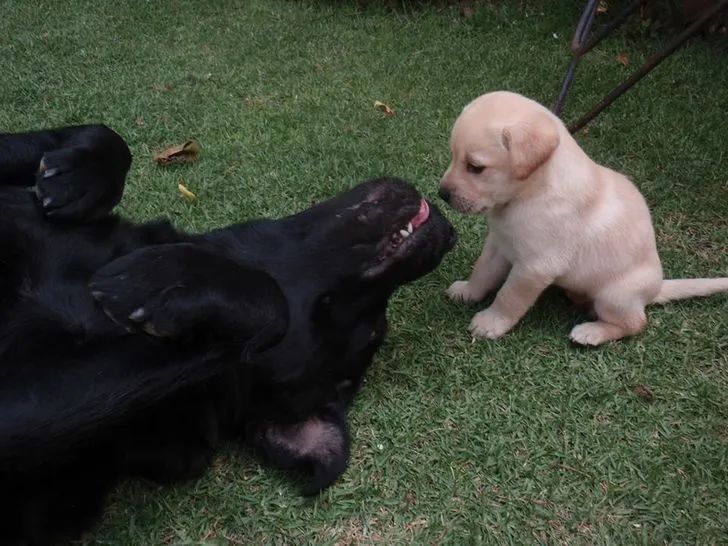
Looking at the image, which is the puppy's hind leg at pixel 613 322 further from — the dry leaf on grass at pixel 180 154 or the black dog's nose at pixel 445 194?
the dry leaf on grass at pixel 180 154

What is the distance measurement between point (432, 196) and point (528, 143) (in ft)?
3.78

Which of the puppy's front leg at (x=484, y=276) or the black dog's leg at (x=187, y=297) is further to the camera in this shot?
the puppy's front leg at (x=484, y=276)

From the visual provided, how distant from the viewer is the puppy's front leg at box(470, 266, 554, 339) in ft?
8.00

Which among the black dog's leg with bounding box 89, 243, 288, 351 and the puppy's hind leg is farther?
the puppy's hind leg

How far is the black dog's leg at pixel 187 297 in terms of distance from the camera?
61.9 inches

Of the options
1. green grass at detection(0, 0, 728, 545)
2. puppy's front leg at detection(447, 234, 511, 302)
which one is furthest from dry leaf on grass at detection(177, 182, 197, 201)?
puppy's front leg at detection(447, 234, 511, 302)

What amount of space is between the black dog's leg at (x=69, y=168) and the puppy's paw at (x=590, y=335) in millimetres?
1684

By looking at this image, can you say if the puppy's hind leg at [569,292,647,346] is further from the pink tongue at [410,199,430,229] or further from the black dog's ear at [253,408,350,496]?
the black dog's ear at [253,408,350,496]

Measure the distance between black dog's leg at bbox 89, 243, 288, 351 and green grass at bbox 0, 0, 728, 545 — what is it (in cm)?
67

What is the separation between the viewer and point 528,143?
2.19 metres

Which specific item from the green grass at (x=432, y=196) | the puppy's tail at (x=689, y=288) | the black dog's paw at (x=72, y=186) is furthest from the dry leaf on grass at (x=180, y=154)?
the puppy's tail at (x=689, y=288)

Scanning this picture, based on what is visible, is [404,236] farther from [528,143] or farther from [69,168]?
[69,168]

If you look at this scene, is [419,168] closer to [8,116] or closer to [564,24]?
[8,116]

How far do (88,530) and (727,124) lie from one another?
403cm
